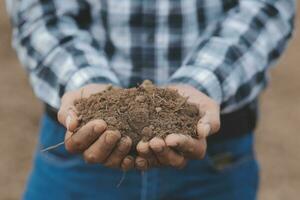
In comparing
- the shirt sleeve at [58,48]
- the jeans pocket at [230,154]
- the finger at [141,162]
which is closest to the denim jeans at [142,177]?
the jeans pocket at [230,154]

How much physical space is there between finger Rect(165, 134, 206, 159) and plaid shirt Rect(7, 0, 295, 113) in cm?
24

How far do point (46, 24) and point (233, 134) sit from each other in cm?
54

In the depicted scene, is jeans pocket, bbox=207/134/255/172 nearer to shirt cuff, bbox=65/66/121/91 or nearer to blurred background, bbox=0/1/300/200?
shirt cuff, bbox=65/66/121/91

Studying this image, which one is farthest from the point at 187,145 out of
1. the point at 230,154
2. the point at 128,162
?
the point at 230,154

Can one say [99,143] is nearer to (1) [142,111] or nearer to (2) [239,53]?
(1) [142,111]

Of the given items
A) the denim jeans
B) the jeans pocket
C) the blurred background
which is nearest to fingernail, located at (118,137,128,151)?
the denim jeans

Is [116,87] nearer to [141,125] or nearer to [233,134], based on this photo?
[141,125]

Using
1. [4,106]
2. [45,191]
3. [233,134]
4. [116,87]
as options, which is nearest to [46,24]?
[116,87]

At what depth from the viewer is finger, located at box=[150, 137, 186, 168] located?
1493 millimetres

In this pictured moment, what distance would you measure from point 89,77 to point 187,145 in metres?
0.37

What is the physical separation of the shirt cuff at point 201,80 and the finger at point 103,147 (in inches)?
12.8

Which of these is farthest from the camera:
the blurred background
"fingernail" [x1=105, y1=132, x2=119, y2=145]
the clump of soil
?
the blurred background

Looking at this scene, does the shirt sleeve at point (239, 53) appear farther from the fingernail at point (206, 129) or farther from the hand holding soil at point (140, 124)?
the fingernail at point (206, 129)

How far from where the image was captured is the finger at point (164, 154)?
1493 millimetres
